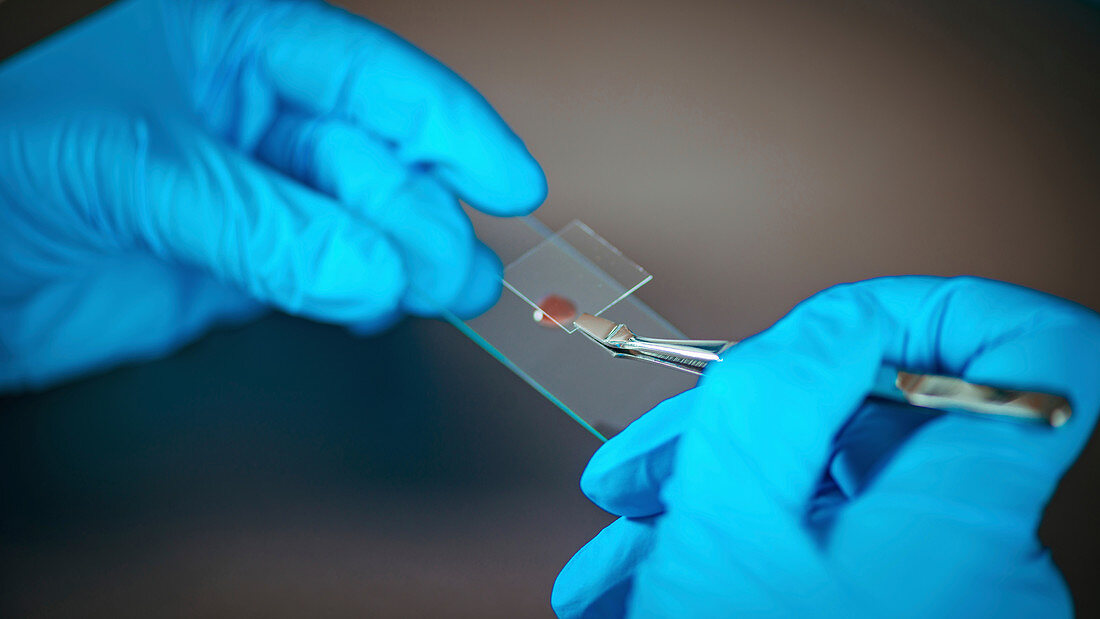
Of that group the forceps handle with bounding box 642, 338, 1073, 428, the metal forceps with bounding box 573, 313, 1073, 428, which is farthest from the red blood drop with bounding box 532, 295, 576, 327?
the forceps handle with bounding box 642, 338, 1073, 428

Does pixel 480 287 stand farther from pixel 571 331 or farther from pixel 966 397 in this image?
pixel 966 397

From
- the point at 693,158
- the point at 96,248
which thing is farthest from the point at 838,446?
the point at 96,248

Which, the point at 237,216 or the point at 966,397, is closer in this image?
the point at 966,397

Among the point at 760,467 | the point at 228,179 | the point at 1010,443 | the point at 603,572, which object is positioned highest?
the point at 1010,443

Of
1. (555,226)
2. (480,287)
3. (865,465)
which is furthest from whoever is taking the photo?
(555,226)

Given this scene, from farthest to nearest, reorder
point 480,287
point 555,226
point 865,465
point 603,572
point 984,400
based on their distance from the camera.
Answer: point 555,226 < point 480,287 < point 603,572 < point 865,465 < point 984,400

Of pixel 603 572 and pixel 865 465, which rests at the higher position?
pixel 865 465

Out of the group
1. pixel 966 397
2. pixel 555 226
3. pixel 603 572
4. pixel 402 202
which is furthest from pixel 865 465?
pixel 402 202
